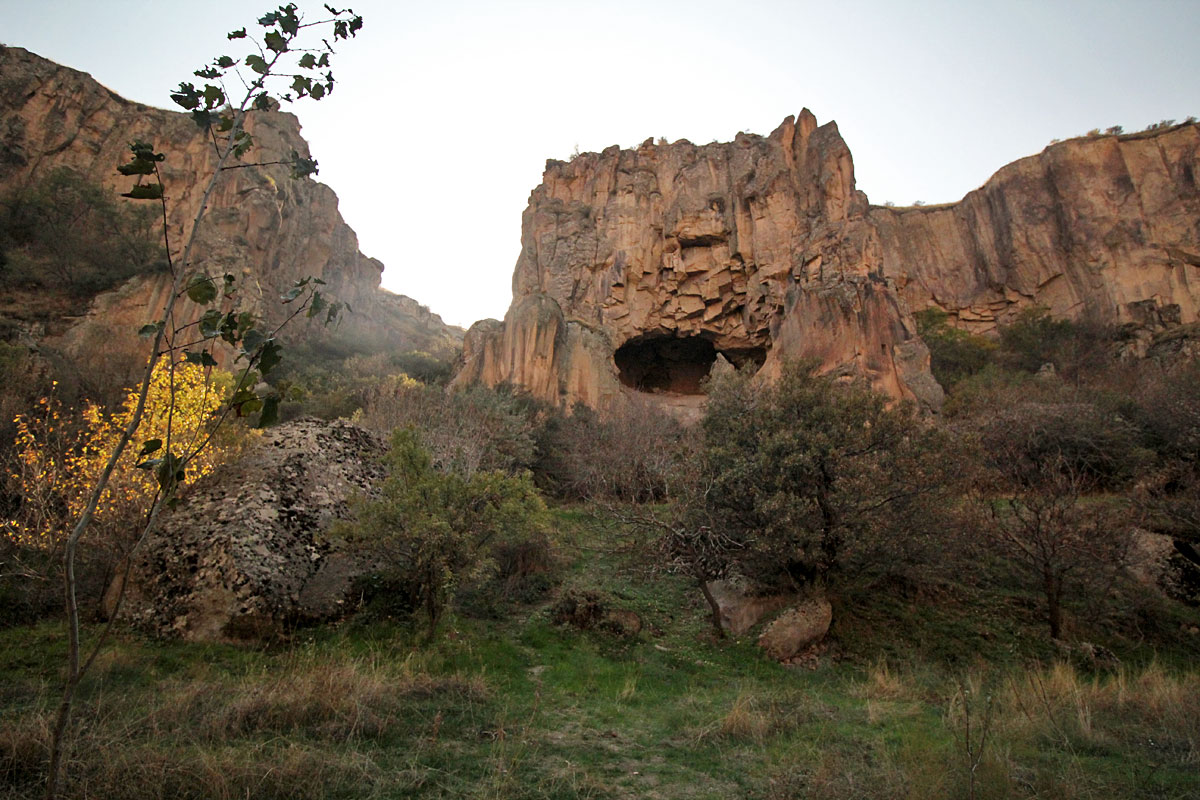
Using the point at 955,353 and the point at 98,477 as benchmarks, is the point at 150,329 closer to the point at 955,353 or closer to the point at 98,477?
the point at 98,477

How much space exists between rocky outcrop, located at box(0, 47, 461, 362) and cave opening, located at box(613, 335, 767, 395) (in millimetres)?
20353

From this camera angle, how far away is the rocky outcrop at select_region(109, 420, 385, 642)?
829cm

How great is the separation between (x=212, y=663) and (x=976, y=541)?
12.0 meters

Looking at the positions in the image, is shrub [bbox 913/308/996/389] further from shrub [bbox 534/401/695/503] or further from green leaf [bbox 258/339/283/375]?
green leaf [bbox 258/339/283/375]

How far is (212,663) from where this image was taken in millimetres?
7434

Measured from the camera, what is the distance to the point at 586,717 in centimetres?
659

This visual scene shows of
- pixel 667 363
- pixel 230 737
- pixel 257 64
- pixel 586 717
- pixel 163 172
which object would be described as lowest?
pixel 586 717

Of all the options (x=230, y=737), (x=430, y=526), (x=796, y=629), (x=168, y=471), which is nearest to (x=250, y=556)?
(x=430, y=526)

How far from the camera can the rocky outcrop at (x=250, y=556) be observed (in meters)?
8.29

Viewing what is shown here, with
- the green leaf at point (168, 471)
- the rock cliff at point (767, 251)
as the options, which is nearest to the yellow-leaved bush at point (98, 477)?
the green leaf at point (168, 471)

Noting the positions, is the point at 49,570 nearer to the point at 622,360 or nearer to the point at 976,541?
the point at 976,541

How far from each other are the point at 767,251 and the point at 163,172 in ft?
111

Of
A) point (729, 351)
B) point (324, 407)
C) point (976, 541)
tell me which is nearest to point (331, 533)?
point (976, 541)

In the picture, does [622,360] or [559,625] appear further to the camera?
[622,360]
